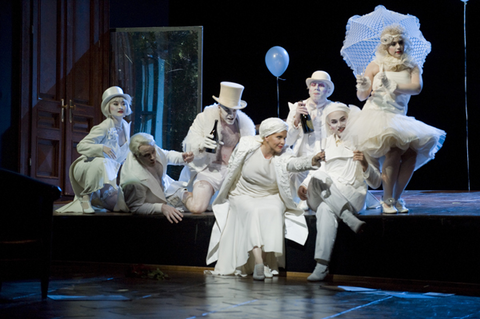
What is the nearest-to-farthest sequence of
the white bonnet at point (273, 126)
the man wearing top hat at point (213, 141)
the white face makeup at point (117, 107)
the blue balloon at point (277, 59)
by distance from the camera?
the white bonnet at point (273, 126) < the man wearing top hat at point (213, 141) < the white face makeup at point (117, 107) < the blue balloon at point (277, 59)

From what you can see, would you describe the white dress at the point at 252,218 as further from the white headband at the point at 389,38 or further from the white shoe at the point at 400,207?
the white headband at the point at 389,38

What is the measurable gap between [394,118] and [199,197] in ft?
6.15

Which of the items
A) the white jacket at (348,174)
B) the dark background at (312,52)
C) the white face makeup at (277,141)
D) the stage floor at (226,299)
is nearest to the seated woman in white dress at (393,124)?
the white jacket at (348,174)

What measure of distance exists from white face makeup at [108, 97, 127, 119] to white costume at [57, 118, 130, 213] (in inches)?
3.5

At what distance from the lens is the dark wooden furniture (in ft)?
11.6

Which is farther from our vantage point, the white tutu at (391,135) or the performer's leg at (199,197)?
the performer's leg at (199,197)

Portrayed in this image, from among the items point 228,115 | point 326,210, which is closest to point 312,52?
point 228,115

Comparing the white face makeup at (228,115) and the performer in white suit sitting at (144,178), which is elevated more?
the white face makeup at (228,115)

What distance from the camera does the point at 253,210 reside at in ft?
15.4

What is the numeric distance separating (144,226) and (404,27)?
269 cm

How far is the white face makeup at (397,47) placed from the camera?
→ 4703 mm

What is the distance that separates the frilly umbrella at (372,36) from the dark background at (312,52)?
2715 millimetres

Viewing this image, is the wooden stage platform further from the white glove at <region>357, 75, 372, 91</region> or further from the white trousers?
the white glove at <region>357, 75, 372, 91</region>

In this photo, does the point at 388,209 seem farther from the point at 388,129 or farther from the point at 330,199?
the point at 388,129
